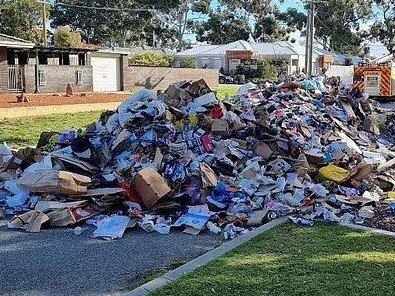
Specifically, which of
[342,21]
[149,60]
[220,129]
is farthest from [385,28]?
[220,129]

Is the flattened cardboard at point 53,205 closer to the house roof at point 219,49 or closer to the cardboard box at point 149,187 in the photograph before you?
the cardboard box at point 149,187

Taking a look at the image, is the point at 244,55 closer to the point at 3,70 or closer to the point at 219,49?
the point at 219,49

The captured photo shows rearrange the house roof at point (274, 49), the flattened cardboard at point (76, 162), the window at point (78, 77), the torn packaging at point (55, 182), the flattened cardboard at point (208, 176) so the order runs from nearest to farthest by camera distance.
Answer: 1. the torn packaging at point (55, 182)
2. the flattened cardboard at point (208, 176)
3. the flattened cardboard at point (76, 162)
4. the window at point (78, 77)
5. the house roof at point (274, 49)

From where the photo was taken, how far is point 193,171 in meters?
7.52

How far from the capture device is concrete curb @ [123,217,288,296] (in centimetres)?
441

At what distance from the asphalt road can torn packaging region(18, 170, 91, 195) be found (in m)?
0.71

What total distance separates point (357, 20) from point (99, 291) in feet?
223

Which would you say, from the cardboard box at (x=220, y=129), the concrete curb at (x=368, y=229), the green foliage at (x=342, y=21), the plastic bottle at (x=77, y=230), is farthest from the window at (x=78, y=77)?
the green foliage at (x=342, y=21)

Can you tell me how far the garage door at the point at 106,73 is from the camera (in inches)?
1297

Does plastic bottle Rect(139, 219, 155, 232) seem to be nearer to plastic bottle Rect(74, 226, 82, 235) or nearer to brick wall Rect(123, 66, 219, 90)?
plastic bottle Rect(74, 226, 82, 235)

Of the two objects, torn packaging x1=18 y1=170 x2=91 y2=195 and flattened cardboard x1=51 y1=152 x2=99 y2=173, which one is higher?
flattened cardboard x1=51 y1=152 x2=99 y2=173

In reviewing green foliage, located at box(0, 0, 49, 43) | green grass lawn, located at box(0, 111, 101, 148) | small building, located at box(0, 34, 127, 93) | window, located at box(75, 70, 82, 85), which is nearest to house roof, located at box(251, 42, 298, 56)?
small building, located at box(0, 34, 127, 93)

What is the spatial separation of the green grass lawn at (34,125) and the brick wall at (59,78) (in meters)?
8.84

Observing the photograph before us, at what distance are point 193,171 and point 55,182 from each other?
73.1 inches
